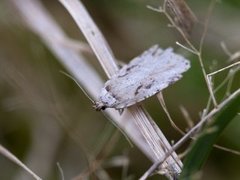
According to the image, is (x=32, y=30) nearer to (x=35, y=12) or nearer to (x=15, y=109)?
(x=35, y=12)

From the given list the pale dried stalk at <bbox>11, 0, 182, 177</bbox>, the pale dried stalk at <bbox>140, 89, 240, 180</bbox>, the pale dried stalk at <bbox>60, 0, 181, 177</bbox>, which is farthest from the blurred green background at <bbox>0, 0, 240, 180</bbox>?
the pale dried stalk at <bbox>140, 89, 240, 180</bbox>

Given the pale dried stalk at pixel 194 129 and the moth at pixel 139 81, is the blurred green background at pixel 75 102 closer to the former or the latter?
the moth at pixel 139 81

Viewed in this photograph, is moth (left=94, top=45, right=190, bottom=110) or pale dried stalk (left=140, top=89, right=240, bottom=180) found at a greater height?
moth (left=94, top=45, right=190, bottom=110)

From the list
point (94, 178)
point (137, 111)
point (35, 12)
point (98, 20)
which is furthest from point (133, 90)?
point (98, 20)

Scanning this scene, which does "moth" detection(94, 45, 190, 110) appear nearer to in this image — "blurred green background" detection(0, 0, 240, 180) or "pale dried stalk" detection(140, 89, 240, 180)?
"pale dried stalk" detection(140, 89, 240, 180)

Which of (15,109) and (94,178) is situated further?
(15,109)

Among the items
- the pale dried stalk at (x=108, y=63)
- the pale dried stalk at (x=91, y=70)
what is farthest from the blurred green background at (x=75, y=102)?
the pale dried stalk at (x=108, y=63)
